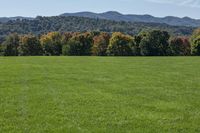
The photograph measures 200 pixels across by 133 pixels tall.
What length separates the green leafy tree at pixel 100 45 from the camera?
11519 centimetres

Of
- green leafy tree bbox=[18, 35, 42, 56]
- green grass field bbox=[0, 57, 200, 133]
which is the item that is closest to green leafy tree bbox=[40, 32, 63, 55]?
green leafy tree bbox=[18, 35, 42, 56]

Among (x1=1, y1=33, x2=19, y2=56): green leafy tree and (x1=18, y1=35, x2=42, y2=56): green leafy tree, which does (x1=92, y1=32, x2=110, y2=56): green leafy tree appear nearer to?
(x1=18, y1=35, x2=42, y2=56): green leafy tree

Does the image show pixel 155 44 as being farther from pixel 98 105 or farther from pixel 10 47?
pixel 98 105

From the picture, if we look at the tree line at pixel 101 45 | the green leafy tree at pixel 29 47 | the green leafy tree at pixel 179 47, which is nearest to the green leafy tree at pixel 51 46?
the tree line at pixel 101 45

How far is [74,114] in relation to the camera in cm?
1686

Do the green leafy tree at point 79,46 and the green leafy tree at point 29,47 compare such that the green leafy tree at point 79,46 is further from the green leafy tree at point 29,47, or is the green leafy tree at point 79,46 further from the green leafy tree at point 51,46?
the green leafy tree at point 29,47

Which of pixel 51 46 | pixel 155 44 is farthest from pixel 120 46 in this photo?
pixel 51 46

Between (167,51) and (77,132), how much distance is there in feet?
302

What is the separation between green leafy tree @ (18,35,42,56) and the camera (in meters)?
112

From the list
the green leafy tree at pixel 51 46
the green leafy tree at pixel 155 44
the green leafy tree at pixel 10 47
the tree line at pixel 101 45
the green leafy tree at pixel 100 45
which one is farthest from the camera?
the green leafy tree at pixel 100 45

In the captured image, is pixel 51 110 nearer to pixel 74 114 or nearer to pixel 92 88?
pixel 74 114

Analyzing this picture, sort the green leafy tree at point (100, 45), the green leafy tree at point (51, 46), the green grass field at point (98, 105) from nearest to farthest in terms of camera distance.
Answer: the green grass field at point (98, 105) < the green leafy tree at point (51, 46) < the green leafy tree at point (100, 45)

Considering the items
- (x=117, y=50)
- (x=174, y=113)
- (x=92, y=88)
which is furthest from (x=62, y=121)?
(x=117, y=50)

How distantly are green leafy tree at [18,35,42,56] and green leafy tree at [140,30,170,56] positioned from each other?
28218 mm
